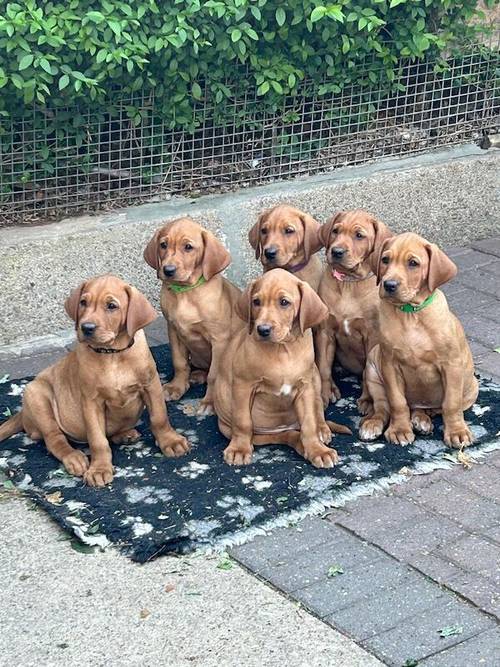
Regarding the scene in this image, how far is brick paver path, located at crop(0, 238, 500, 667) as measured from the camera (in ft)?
16.4

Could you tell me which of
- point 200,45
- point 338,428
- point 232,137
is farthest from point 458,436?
point 232,137

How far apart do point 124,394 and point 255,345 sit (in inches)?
30.7

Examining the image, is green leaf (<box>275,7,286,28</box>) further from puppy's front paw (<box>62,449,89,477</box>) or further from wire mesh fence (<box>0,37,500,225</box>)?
puppy's front paw (<box>62,449,89,477</box>)

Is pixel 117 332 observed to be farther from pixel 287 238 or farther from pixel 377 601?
pixel 377 601

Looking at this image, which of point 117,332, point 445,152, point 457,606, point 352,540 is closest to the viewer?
point 457,606

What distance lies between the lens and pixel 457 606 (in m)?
5.21

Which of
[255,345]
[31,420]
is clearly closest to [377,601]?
[255,345]

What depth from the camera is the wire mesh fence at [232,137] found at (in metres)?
8.71

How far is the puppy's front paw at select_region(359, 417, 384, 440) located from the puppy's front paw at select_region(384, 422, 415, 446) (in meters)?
0.05

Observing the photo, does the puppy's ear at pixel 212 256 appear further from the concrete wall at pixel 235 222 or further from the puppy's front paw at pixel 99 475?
the concrete wall at pixel 235 222

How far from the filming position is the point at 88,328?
6.29 meters

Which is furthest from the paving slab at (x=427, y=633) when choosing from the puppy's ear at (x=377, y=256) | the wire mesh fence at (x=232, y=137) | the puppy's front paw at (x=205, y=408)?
the wire mesh fence at (x=232, y=137)

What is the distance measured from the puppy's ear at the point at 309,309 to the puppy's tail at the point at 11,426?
1.80 meters

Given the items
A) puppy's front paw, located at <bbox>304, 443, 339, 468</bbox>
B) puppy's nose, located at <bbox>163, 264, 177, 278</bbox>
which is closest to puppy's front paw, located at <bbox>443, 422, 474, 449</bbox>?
puppy's front paw, located at <bbox>304, 443, 339, 468</bbox>
